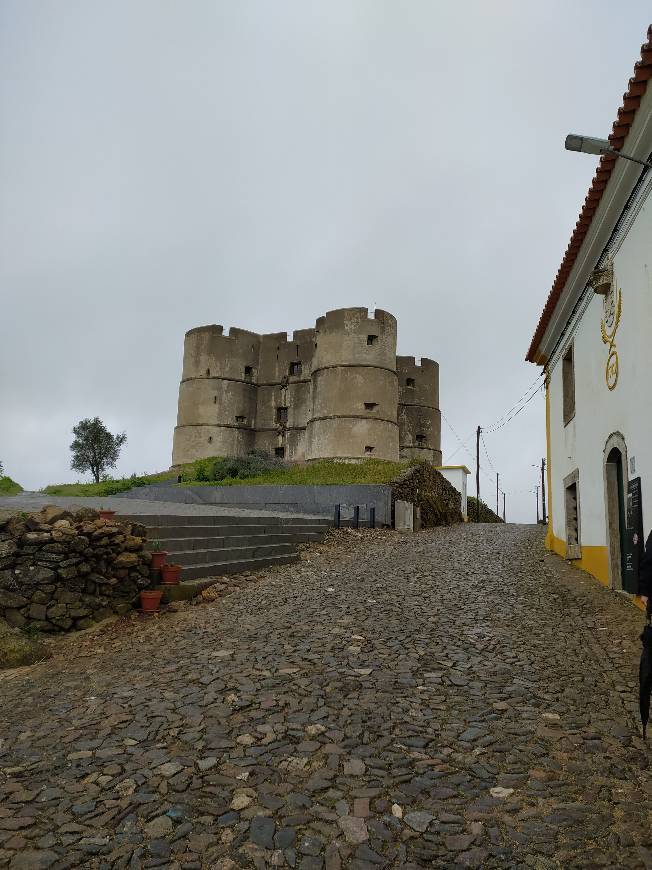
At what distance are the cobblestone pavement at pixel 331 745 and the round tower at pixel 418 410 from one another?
1247 inches

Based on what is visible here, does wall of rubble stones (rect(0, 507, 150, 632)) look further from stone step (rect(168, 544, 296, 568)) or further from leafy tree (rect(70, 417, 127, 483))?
leafy tree (rect(70, 417, 127, 483))

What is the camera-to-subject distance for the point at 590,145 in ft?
21.9

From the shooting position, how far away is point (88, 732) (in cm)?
412

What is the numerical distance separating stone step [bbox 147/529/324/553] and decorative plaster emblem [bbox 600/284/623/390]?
7.05 m

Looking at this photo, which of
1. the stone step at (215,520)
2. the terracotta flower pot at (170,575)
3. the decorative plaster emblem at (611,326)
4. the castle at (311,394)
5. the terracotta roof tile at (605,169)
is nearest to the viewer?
the terracotta roof tile at (605,169)

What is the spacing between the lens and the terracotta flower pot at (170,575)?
328 inches

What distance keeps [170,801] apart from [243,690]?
5.14 feet

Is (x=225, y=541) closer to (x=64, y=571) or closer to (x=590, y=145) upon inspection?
(x=64, y=571)

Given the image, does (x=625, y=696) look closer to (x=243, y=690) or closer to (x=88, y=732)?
(x=243, y=690)

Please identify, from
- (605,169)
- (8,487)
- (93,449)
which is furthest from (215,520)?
(93,449)

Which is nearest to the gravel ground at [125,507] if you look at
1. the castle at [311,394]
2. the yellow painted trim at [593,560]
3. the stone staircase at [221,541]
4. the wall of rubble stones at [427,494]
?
the stone staircase at [221,541]

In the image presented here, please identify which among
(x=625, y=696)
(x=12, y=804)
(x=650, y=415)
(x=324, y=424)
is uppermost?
(x=324, y=424)

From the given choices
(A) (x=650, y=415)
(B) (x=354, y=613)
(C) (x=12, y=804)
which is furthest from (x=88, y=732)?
(A) (x=650, y=415)

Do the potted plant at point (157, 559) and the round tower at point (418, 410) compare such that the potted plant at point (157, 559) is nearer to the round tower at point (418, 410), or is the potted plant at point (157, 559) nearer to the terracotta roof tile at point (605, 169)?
the terracotta roof tile at point (605, 169)
